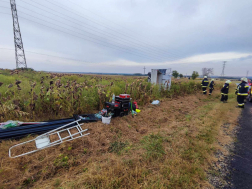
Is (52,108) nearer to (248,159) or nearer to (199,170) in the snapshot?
(199,170)

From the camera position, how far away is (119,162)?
2.09 metres

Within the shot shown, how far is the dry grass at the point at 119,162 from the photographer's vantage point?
1744 mm

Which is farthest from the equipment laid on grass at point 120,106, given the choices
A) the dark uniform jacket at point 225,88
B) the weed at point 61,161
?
the dark uniform jacket at point 225,88

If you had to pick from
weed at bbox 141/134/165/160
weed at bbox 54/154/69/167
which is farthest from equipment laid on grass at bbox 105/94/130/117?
weed at bbox 54/154/69/167

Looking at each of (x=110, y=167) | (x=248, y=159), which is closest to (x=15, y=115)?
(x=110, y=167)

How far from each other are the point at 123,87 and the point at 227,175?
5345 mm

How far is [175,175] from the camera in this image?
1.86 metres

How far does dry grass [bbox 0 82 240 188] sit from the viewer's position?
174 cm

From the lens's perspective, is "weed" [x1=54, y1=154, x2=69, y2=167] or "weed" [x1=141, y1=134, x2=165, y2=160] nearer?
"weed" [x1=54, y1=154, x2=69, y2=167]

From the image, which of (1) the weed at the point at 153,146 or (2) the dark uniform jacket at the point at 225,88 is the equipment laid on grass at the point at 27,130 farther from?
(2) the dark uniform jacket at the point at 225,88

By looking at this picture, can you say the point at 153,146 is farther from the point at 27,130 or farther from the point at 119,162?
the point at 27,130

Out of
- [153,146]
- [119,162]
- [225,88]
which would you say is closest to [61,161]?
[119,162]

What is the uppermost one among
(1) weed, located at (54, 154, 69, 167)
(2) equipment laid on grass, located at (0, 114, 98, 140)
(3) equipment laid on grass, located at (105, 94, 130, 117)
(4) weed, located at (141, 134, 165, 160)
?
(3) equipment laid on grass, located at (105, 94, 130, 117)

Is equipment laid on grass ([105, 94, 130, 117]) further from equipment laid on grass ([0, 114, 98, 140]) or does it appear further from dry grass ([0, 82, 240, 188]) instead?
equipment laid on grass ([0, 114, 98, 140])
